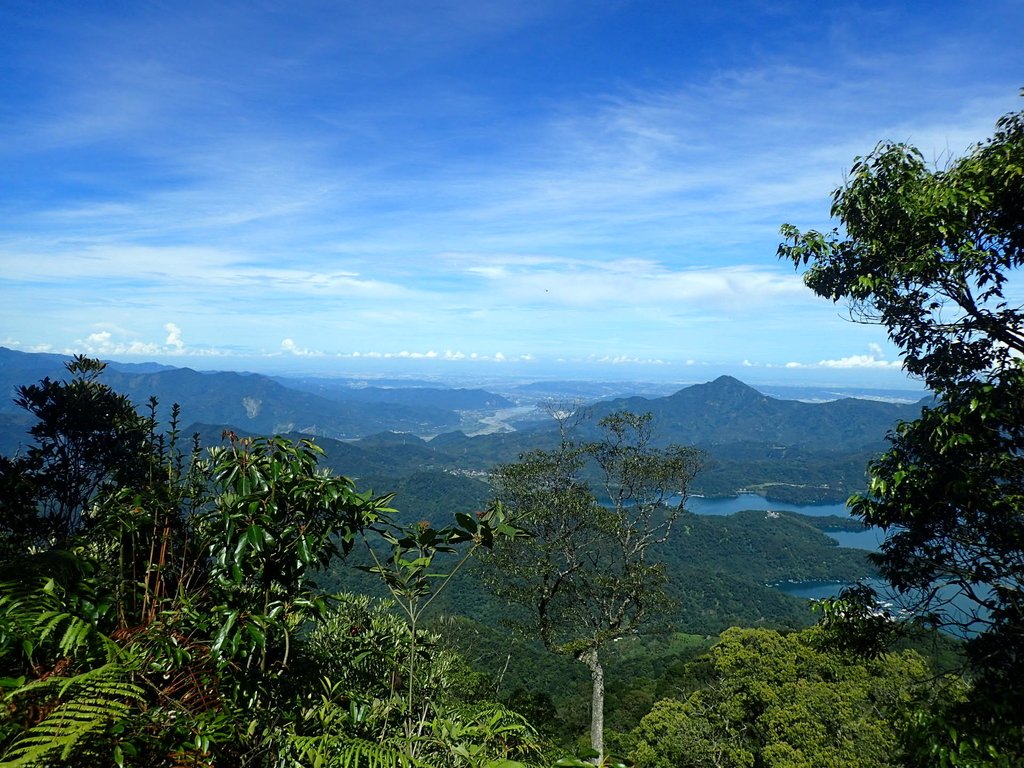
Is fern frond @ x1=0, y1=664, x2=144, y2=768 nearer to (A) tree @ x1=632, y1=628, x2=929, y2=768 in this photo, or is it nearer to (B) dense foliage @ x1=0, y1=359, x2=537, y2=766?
(B) dense foliage @ x1=0, y1=359, x2=537, y2=766

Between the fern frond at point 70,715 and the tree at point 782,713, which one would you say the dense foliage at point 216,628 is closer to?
the fern frond at point 70,715

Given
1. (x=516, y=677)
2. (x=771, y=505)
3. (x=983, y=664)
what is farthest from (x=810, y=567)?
(x=983, y=664)

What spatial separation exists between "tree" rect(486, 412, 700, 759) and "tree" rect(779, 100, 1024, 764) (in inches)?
418

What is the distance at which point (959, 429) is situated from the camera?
464 centimetres

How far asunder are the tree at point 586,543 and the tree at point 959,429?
10626mm

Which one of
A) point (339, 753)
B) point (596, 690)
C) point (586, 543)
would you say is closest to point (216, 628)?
point (339, 753)

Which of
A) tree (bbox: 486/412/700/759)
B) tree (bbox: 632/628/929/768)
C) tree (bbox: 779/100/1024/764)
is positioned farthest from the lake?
tree (bbox: 779/100/1024/764)

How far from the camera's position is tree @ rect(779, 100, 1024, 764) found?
4363 millimetres

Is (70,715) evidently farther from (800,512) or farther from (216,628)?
(800,512)

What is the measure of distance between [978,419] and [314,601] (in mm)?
5611

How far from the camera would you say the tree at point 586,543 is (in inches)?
602

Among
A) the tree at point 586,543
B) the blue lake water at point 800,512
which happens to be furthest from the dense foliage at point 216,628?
the blue lake water at point 800,512

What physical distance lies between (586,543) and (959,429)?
40.5 feet

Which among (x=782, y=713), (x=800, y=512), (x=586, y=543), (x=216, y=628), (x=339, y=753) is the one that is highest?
(x=216, y=628)
